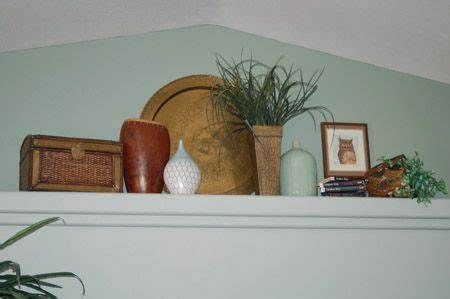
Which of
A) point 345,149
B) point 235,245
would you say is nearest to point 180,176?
point 235,245

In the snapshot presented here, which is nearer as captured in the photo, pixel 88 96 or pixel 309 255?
pixel 309 255

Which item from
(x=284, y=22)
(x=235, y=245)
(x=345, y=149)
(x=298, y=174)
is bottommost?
(x=235, y=245)

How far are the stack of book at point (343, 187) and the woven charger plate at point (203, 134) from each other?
289 millimetres

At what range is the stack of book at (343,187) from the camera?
1.89 metres

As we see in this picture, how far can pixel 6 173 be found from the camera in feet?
6.30

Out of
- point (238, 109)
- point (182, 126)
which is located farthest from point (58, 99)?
point (238, 109)

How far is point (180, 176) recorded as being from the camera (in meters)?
1.76

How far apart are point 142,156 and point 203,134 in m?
0.35

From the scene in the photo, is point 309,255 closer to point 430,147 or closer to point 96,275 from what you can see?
point 96,275

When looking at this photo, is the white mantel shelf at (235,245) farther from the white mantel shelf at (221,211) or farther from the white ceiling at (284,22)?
the white ceiling at (284,22)

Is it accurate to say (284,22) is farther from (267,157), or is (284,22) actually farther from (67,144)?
(67,144)

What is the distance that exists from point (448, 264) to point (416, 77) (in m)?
0.84

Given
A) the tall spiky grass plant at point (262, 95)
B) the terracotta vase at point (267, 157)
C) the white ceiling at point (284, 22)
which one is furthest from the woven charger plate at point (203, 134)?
the white ceiling at point (284, 22)

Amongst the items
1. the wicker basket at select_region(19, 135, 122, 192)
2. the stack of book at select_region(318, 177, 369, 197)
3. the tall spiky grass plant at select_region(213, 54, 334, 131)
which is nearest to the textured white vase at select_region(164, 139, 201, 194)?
the wicker basket at select_region(19, 135, 122, 192)
